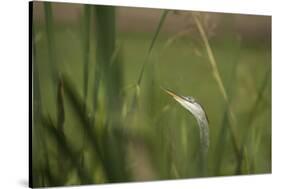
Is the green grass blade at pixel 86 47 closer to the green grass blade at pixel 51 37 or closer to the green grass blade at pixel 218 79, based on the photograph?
the green grass blade at pixel 51 37

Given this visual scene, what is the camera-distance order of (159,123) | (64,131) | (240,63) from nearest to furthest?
(64,131) → (159,123) → (240,63)

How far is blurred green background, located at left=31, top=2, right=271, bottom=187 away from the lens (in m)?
4.54

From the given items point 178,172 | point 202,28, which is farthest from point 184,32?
point 178,172

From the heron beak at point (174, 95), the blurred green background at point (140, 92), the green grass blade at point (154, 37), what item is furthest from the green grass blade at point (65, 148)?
the heron beak at point (174, 95)

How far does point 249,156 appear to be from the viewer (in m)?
5.24

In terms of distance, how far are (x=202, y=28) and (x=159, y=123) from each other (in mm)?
754

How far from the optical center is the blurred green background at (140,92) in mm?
4539

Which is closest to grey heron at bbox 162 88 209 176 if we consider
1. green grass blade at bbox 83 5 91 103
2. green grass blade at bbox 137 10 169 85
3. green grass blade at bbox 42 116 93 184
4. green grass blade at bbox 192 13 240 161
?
green grass blade at bbox 192 13 240 161

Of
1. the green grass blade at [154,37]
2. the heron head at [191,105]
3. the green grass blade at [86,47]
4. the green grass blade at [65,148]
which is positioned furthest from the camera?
the heron head at [191,105]

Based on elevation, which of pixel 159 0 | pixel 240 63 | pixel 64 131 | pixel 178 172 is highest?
pixel 159 0

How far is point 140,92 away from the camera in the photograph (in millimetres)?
4789

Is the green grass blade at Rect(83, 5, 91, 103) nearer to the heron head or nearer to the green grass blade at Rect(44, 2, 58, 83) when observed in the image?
the green grass blade at Rect(44, 2, 58, 83)

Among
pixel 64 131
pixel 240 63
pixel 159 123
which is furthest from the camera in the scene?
pixel 240 63

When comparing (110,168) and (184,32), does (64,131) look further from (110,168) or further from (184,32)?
(184,32)
